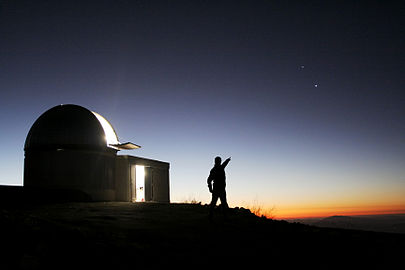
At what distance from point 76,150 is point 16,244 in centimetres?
1377

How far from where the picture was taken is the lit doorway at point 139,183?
21.8m

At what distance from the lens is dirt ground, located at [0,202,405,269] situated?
18.5ft

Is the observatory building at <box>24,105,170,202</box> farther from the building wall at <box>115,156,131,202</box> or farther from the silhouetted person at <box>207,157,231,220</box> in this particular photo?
the silhouetted person at <box>207,157,231,220</box>

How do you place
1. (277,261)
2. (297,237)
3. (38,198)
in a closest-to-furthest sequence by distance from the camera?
(277,261)
(297,237)
(38,198)

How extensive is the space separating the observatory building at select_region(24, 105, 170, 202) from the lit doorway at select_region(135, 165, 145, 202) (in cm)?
32

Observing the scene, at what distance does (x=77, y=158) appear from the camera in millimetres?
19141

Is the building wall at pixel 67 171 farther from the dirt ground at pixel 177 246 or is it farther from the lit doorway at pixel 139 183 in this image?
the dirt ground at pixel 177 246

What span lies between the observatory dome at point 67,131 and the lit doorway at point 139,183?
2.27 metres

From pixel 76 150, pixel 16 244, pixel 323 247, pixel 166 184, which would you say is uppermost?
pixel 76 150

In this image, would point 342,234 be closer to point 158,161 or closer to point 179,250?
point 179,250

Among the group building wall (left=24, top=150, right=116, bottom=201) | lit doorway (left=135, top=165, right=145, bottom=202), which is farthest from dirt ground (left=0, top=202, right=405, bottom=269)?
lit doorway (left=135, top=165, right=145, bottom=202)

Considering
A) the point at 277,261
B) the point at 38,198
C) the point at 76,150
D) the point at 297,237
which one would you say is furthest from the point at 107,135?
the point at 277,261

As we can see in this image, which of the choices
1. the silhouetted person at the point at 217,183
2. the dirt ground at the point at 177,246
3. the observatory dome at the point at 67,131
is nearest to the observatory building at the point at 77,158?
the observatory dome at the point at 67,131

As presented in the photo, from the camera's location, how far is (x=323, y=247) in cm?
803
